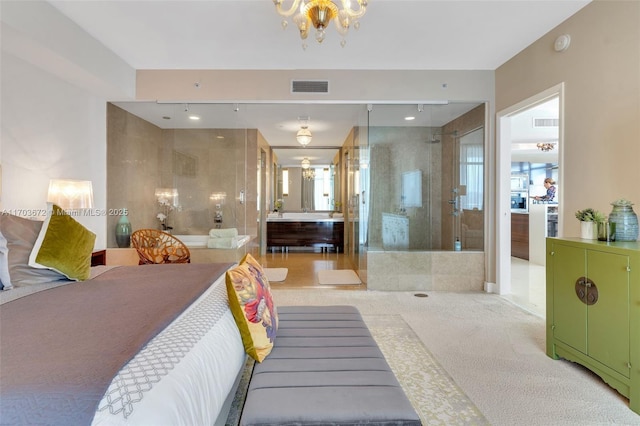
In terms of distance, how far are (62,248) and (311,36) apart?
9.09 feet

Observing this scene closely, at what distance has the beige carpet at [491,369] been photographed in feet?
5.45

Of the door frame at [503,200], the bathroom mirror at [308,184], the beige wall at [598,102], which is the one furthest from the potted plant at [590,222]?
the bathroom mirror at [308,184]

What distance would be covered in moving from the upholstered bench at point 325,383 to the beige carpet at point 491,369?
57cm

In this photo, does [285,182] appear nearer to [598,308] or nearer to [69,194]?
[69,194]

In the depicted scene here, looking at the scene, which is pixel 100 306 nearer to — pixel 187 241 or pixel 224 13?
pixel 224 13

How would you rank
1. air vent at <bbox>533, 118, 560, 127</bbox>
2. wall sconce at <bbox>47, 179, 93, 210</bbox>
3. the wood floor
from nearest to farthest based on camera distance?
wall sconce at <bbox>47, 179, 93, 210</bbox> < the wood floor < air vent at <bbox>533, 118, 560, 127</bbox>

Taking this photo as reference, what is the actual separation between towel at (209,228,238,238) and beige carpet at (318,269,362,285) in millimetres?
1486

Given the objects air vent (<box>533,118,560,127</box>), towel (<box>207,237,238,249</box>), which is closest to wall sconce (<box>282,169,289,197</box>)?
towel (<box>207,237,238,249</box>)

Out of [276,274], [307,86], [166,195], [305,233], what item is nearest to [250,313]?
[307,86]

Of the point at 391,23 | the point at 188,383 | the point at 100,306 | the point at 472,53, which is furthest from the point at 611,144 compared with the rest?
the point at 100,306

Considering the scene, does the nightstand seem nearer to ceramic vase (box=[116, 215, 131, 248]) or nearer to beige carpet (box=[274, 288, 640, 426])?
ceramic vase (box=[116, 215, 131, 248])

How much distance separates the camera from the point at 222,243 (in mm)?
4703

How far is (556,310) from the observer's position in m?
2.30

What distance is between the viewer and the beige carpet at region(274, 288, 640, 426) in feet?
5.45
